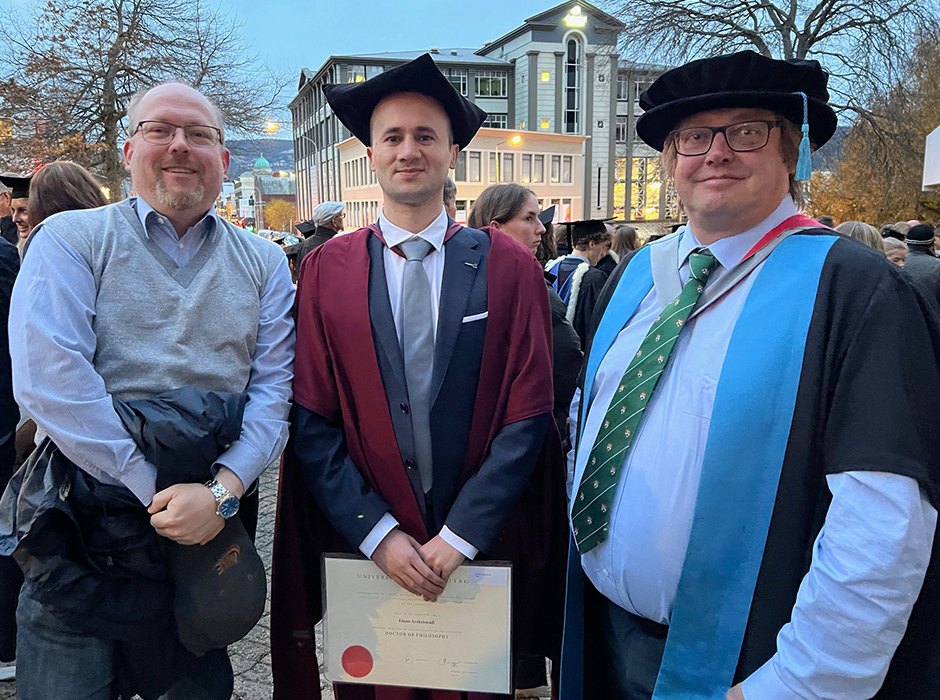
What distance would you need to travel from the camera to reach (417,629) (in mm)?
1868

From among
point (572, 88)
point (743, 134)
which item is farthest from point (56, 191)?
point (572, 88)

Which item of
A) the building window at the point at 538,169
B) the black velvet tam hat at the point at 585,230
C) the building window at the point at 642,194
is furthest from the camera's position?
the building window at the point at 642,194

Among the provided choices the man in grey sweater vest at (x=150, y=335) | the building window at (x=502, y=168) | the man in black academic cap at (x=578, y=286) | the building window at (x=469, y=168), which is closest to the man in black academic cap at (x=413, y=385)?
the man in grey sweater vest at (x=150, y=335)

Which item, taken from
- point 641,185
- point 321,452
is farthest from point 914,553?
point 641,185

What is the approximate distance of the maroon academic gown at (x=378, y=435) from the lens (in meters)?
1.93

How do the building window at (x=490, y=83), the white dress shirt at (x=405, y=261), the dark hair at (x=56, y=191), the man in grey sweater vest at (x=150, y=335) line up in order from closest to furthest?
the man in grey sweater vest at (x=150, y=335) < the white dress shirt at (x=405, y=261) < the dark hair at (x=56, y=191) < the building window at (x=490, y=83)

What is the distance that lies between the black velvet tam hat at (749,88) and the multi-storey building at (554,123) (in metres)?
35.1

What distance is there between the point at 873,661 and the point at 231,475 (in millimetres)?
1564

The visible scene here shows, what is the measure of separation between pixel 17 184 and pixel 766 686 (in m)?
4.27

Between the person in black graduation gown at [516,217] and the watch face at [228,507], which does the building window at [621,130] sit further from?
the watch face at [228,507]

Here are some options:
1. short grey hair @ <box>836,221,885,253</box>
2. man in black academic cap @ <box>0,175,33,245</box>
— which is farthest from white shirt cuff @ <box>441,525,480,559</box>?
short grey hair @ <box>836,221,885,253</box>

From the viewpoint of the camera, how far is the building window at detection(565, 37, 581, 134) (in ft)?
132

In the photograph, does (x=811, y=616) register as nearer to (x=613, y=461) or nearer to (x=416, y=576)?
(x=613, y=461)

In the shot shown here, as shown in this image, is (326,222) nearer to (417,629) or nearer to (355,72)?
(417,629)
